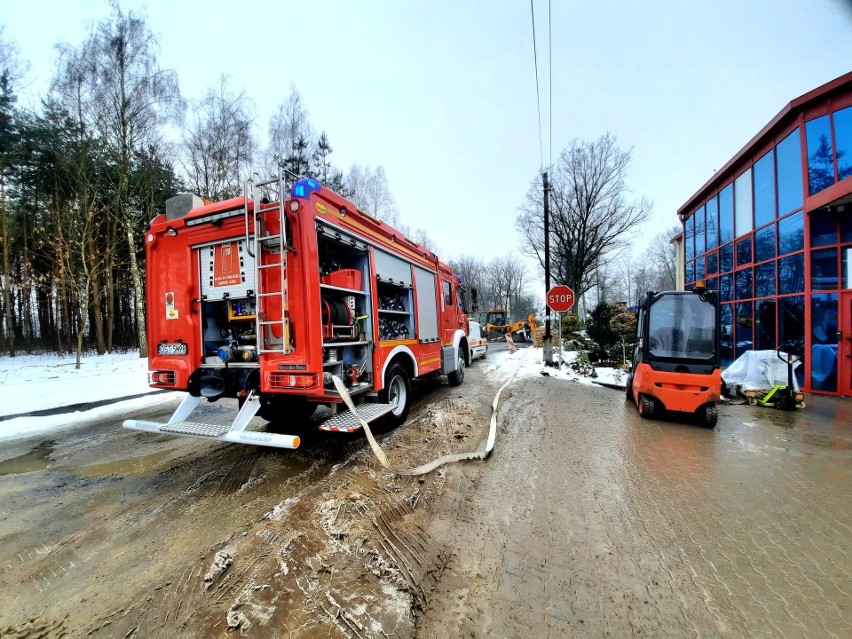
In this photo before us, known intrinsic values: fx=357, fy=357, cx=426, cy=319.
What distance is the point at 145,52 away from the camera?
566 inches

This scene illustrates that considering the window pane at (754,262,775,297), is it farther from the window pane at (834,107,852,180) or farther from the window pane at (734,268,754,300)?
the window pane at (834,107,852,180)

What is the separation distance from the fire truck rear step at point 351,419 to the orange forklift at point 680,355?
454 cm

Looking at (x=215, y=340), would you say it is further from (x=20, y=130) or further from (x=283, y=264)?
(x=20, y=130)

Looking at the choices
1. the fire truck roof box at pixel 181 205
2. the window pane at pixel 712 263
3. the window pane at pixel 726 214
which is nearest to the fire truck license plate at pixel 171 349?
the fire truck roof box at pixel 181 205

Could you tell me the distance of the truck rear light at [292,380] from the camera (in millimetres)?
3795

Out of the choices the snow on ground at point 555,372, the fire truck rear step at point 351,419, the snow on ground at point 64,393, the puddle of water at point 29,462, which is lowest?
the snow on ground at point 555,372

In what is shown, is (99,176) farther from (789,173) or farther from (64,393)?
(789,173)

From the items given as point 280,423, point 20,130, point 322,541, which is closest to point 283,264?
point 322,541

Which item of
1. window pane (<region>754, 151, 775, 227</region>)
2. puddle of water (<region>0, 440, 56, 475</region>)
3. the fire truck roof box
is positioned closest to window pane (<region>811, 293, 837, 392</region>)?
window pane (<region>754, 151, 775, 227</region>)

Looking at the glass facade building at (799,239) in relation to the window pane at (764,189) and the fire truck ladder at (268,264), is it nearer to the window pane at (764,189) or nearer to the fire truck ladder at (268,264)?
the window pane at (764,189)

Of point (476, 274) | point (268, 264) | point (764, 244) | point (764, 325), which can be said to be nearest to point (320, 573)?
point (268, 264)

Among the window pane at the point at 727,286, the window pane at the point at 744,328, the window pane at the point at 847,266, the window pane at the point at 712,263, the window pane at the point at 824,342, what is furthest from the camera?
the window pane at the point at 712,263

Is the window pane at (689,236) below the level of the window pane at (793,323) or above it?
above

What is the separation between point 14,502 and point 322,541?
3.29 m
